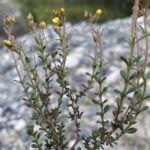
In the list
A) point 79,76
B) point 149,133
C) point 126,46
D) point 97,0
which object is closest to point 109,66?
point 79,76

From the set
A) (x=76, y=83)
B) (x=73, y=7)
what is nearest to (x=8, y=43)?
(x=76, y=83)

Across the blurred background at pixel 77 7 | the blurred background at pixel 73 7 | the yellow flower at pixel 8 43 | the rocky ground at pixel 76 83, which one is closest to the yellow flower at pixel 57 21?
the yellow flower at pixel 8 43

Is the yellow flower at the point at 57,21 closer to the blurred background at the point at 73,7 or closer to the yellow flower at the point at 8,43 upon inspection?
the yellow flower at the point at 8,43

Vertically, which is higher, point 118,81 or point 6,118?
point 118,81

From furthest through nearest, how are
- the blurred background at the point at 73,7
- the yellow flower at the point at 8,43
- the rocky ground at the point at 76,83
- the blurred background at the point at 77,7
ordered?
the blurred background at the point at 77,7
the blurred background at the point at 73,7
the rocky ground at the point at 76,83
the yellow flower at the point at 8,43

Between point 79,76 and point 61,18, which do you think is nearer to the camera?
point 61,18

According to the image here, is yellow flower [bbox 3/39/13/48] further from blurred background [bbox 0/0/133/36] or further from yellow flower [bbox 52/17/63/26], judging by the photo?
blurred background [bbox 0/0/133/36]

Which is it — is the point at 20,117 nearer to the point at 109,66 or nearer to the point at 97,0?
the point at 109,66

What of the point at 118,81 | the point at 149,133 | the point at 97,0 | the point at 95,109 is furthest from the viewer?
the point at 97,0

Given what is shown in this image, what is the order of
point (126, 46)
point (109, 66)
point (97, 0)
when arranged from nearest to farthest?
1. point (109, 66)
2. point (126, 46)
3. point (97, 0)
